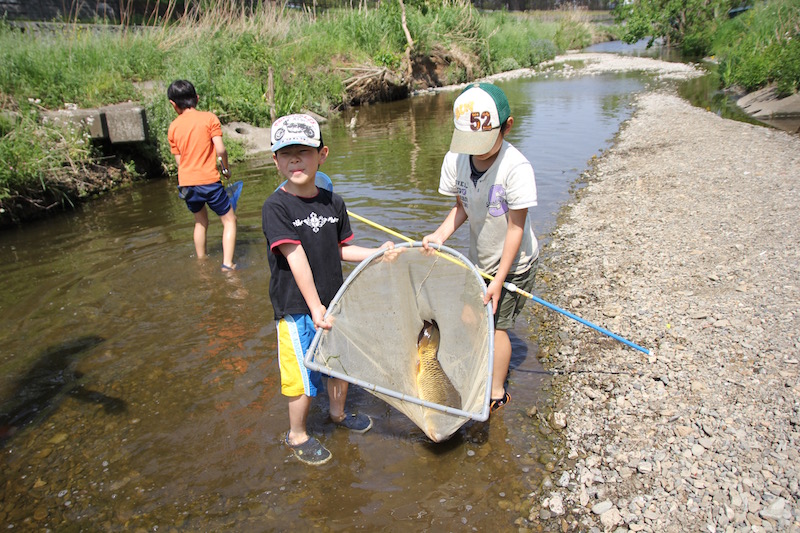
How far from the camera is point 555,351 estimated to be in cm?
395

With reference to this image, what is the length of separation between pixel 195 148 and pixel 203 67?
7466 mm

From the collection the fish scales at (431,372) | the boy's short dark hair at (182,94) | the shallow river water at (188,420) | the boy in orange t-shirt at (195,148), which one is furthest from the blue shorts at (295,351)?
the boy's short dark hair at (182,94)

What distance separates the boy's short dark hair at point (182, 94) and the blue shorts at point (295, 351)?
3.28 m

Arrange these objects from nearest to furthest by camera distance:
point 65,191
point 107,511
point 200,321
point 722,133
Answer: point 107,511 < point 200,321 < point 65,191 < point 722,133

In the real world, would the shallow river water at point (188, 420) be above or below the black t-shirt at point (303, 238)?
below

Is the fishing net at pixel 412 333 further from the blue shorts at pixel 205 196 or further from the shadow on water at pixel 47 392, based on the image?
the blue shorts at pixel 205 196

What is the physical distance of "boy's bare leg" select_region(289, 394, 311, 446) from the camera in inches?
115

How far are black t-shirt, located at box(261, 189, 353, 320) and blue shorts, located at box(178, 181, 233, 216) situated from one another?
3.00 meters

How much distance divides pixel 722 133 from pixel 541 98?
879 cm

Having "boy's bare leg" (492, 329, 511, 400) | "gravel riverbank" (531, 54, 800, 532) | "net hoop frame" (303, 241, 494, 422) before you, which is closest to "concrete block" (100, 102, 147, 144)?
"gravel riverbank" (531, 54, 800, 532)

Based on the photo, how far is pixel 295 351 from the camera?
9.09 feet

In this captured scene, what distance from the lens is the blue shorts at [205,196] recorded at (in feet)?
17.8

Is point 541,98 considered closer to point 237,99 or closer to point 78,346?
point 237,99

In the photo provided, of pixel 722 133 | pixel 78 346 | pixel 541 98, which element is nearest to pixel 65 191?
pixel 78 346
